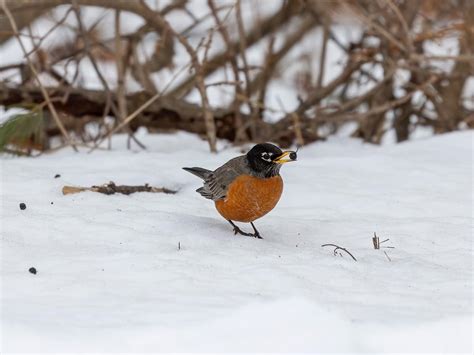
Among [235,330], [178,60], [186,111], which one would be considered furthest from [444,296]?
[178,60]

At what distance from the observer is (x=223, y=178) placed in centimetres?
460

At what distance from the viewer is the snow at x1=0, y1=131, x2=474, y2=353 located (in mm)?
2891

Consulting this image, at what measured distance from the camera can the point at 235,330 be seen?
2.90 m

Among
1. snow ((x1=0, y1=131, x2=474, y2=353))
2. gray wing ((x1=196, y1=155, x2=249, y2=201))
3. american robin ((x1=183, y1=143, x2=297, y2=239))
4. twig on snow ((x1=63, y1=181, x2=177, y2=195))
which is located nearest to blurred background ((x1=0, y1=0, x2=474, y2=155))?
snow ((x1=0, y1=131, x2=474, y2=353))

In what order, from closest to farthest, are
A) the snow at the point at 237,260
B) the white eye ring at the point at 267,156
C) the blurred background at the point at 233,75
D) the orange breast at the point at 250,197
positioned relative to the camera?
the snow at the point at 237,260, the orange breast at the point at 250,197, the white eye ring at the point at 267,156, the blurred background at the point at 233,75

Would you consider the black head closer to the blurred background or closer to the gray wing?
the gray wing

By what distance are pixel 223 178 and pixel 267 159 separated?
0.90 ft

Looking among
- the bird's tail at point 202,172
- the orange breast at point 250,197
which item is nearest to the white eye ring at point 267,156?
the orange breast at point 250,197

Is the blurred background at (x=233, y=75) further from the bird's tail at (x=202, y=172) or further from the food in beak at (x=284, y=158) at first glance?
the food in beak at (x=284, y=158)

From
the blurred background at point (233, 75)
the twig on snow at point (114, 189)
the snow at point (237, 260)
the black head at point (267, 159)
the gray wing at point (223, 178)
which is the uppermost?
the blurred background at point (233, 75)

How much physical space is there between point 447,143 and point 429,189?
1.11m

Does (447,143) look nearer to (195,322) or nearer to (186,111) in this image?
(186,111)

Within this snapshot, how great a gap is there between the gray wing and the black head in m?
0.06

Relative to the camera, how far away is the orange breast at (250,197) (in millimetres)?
4434
